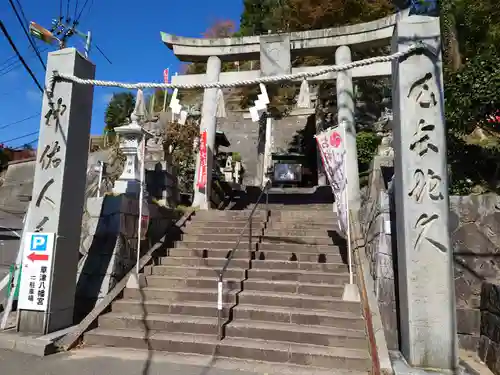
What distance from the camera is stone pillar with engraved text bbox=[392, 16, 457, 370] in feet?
14.3

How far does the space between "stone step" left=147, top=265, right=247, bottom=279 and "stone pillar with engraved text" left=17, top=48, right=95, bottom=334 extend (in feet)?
5.24

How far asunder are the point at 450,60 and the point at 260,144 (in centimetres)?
1476

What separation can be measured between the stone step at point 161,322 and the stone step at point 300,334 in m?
0.37

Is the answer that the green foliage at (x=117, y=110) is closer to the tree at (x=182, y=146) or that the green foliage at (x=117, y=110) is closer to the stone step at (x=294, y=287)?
the tree at (x=182, y=146)

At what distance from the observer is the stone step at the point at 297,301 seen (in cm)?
576

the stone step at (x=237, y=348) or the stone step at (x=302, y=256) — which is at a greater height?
the stone step at (x=302, y=256)

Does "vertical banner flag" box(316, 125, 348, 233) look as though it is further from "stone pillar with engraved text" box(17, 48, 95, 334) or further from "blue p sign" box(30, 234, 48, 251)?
"blue p sign" box(30, 234, 48, 251)

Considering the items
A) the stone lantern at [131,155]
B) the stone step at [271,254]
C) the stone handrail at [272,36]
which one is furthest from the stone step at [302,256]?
the stone handrail at [272,36]

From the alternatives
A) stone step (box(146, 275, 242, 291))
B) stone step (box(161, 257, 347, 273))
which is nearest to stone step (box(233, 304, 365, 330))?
stone step (box(146, 275, 242, 291))

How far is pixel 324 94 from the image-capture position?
19.6 meters

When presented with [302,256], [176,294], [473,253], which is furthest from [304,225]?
[176,294]

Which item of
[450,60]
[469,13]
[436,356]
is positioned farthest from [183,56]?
[436,356]

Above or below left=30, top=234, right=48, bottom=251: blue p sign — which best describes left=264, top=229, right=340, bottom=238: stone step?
above

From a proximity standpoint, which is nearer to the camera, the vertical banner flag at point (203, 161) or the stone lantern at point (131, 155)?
the stone lantern at point (131, 155)
